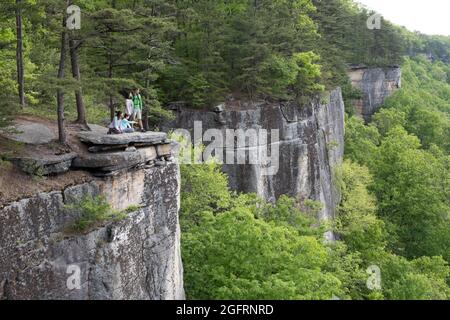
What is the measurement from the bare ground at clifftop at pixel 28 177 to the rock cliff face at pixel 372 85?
1814 inches

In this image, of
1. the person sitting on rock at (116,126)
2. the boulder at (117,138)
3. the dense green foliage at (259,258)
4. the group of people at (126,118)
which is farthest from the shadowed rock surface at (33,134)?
the dense green foliage at (259,258)

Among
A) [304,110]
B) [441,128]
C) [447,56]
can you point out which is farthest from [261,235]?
[447,56]

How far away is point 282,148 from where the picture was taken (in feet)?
84.6

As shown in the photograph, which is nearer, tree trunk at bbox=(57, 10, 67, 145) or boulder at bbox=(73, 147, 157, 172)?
boulder at bbox=(73, 147, 157, 172)

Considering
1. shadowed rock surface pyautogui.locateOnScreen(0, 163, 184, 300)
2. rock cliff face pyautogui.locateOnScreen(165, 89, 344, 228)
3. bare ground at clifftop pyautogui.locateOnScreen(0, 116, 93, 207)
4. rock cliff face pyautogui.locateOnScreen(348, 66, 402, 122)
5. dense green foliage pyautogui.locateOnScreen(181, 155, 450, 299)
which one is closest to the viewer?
shadowed rock surface pyautogui.locateOnScreen(0, 163, 184, 300)

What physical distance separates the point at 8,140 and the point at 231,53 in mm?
15558

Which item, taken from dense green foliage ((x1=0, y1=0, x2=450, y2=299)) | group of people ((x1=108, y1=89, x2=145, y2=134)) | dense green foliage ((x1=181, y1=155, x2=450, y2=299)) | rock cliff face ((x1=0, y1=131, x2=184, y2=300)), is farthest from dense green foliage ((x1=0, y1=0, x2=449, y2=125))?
dense green foliage ((x1=181, y1=155, x2=450, y2=299))

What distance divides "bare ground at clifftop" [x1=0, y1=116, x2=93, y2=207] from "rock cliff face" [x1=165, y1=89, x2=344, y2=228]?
1142 cm

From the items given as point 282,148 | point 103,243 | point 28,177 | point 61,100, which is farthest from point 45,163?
point 282,148

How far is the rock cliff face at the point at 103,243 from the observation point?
9.76 meters

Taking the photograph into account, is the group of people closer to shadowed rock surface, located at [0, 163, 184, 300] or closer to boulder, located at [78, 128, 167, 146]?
boulder, located at [78, 128, 167, 146]

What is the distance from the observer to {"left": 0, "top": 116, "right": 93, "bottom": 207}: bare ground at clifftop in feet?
33.1

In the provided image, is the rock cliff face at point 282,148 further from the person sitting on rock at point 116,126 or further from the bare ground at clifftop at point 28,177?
the bare ground at clifftop at point 28,177

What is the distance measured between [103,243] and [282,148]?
16.1 m
